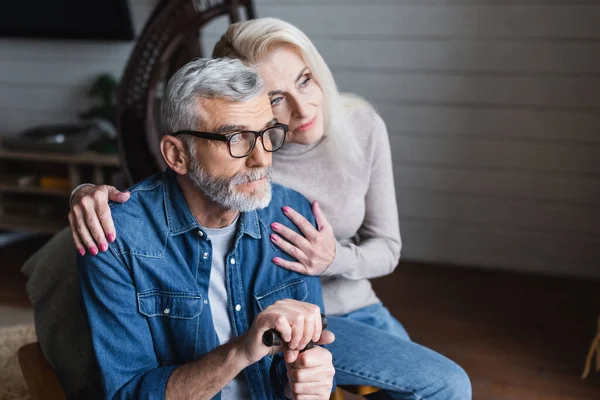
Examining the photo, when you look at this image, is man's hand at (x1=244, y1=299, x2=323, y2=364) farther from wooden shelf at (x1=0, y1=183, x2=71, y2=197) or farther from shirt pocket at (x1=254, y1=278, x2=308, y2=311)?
wooden shelf at (x1=0, y1=183, x2=71, y2=197)

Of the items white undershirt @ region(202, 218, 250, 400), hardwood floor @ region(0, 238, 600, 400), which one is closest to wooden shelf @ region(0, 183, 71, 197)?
hardwood floor @ region(0, 238, 600, 400)

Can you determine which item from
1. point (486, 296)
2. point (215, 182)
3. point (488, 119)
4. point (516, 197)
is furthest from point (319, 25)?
point (215, 182)

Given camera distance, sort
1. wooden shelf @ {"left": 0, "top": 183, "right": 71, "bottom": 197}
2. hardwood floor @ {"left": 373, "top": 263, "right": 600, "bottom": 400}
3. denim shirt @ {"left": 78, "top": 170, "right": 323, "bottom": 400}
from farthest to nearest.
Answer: wooden shelf @ {"left": 0, "top": 183, "right": 71, "bottom": 197}, hardwood floor @ {"left": 373, "top": 263, "right": 600, "bottom": 400}, denim shirt @ {"left": 78, "top": 170, "right": 323, "bottom": 400}

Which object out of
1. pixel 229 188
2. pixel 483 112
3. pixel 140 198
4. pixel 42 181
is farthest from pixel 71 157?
pixel 229 188

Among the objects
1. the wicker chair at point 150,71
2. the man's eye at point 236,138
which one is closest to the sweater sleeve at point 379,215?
the man's eye at point 236,138

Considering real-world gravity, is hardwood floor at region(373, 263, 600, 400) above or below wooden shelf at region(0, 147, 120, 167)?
below

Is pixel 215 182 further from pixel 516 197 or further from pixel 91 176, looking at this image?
pixel 91 176

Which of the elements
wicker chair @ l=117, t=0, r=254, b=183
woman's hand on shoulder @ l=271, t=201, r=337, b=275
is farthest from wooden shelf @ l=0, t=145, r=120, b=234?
woman's hand on shoulder @ l=271, t=201, r=337, b=275

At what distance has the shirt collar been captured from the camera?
139cm

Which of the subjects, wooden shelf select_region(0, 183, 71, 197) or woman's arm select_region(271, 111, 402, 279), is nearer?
woman's arm select_region(271, 111, 402, 279)

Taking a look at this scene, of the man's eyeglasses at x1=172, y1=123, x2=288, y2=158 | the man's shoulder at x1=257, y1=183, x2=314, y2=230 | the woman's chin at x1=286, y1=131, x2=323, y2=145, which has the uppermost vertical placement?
the man's eyeglasses at x1=172, y1=123, x2=288, y2=158

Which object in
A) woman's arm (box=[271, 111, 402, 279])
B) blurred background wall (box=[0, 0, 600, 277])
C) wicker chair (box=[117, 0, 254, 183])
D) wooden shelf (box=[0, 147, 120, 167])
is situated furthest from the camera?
wooden shelf (box=[0, 147, 120, 167])

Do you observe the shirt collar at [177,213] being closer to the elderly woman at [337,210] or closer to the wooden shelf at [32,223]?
the elderly woman at [337,210]

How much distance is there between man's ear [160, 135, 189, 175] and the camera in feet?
4.49
